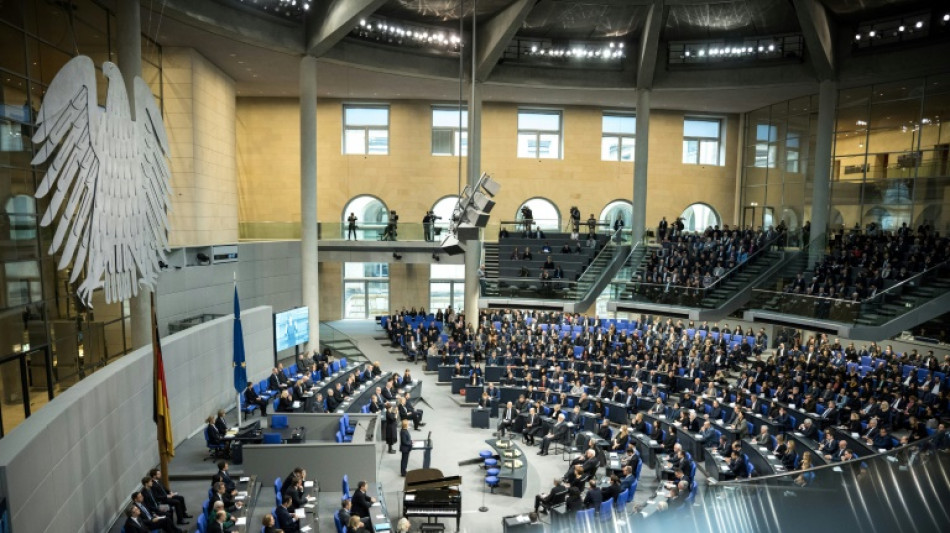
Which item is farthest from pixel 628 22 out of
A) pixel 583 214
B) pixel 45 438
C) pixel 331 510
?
pixel 45 438

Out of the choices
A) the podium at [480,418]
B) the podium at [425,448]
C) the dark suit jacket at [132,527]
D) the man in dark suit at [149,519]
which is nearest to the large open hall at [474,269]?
the man in dark suit at [149,519]

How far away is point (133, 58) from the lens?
14.1 meters

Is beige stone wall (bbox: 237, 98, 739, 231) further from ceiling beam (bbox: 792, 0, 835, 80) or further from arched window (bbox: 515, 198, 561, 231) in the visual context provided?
ceiling beam (bbox: 792, 0, 835, 80)

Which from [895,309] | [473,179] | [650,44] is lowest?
[895,309]

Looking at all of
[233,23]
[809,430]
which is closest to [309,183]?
[233,23]

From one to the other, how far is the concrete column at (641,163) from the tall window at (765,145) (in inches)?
298

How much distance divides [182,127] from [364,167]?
1210 cm

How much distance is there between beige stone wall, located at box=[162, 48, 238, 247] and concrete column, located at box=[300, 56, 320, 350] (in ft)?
9.94

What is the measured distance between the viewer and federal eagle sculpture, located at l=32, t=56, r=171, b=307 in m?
7.59

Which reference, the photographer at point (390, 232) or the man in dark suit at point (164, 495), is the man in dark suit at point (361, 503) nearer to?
the man in dark suit at point (164, 495)

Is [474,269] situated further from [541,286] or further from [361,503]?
[361,503]

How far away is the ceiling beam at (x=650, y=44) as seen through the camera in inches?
915

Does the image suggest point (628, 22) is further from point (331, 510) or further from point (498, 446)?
point (331, 510)

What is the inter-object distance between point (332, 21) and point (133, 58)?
8.11m
